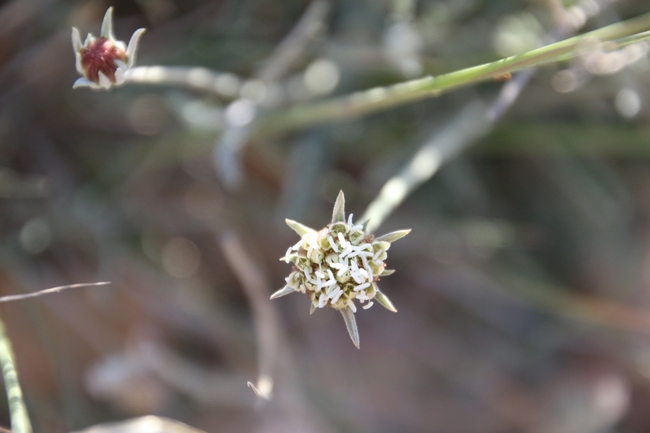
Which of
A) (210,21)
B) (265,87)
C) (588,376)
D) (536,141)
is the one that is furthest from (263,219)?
(588,376)

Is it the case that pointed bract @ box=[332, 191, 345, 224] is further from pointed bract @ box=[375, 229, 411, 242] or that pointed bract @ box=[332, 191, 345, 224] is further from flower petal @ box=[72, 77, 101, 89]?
flower petal @ box=[72, 77, 101, 89]

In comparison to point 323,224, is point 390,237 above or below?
below

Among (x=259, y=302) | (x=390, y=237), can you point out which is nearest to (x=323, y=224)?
(x=259, y=302)

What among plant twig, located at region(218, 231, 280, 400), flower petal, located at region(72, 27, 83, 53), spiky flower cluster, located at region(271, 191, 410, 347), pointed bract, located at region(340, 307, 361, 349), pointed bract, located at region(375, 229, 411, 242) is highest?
flower petal, located at region(72, 27, 83, 53)

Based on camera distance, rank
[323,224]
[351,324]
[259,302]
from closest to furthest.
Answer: [351,324]
[259,302]
[323,224]

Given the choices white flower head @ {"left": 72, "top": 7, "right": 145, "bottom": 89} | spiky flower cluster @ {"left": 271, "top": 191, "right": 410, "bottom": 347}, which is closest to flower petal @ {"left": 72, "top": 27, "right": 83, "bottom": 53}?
white flower head @ {"left": 72, "top": 7, "right": 145, "bottom": 89}

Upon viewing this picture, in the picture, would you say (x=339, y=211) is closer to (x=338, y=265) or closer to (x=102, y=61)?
(x=338, y=265)

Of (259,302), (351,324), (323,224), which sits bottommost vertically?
(351,324)
